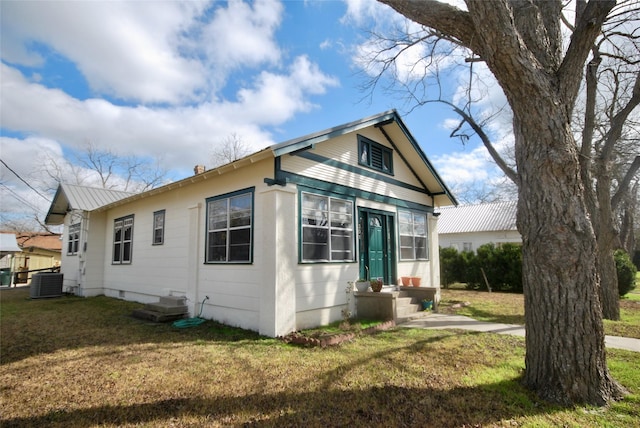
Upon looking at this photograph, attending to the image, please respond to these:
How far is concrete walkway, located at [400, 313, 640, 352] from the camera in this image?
19.2ft

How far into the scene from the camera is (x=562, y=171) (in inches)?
146

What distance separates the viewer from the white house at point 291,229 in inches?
270

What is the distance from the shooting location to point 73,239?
596 inches

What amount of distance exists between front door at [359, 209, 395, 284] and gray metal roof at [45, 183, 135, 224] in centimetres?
1077

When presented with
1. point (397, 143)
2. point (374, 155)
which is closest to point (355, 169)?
point (374, 155)

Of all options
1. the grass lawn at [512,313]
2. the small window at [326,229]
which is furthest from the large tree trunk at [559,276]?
the small window at [326,229]

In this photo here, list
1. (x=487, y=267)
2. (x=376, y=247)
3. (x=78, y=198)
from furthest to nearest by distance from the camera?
(x=487, y=267) → (x=78, y=198) → (x=376, y=247)

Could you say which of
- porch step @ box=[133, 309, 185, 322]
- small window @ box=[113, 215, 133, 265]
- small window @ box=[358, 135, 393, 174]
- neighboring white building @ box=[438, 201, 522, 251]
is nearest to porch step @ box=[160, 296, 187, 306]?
porch step @ box=[133, 309, 185, 322]

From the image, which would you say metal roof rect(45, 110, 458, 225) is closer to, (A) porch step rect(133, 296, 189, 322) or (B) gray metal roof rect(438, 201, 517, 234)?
(A) porch step rect(133, 296, 189, 322)

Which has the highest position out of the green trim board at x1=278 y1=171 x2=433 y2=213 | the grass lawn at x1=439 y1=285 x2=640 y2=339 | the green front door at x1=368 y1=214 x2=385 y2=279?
the green trim board at x1=278 y1=171 x2=433 y2=213

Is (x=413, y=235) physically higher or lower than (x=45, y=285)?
higher

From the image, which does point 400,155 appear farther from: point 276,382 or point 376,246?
point 276,382

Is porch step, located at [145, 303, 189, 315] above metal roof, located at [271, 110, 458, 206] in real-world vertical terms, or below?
below

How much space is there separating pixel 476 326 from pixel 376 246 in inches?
124
